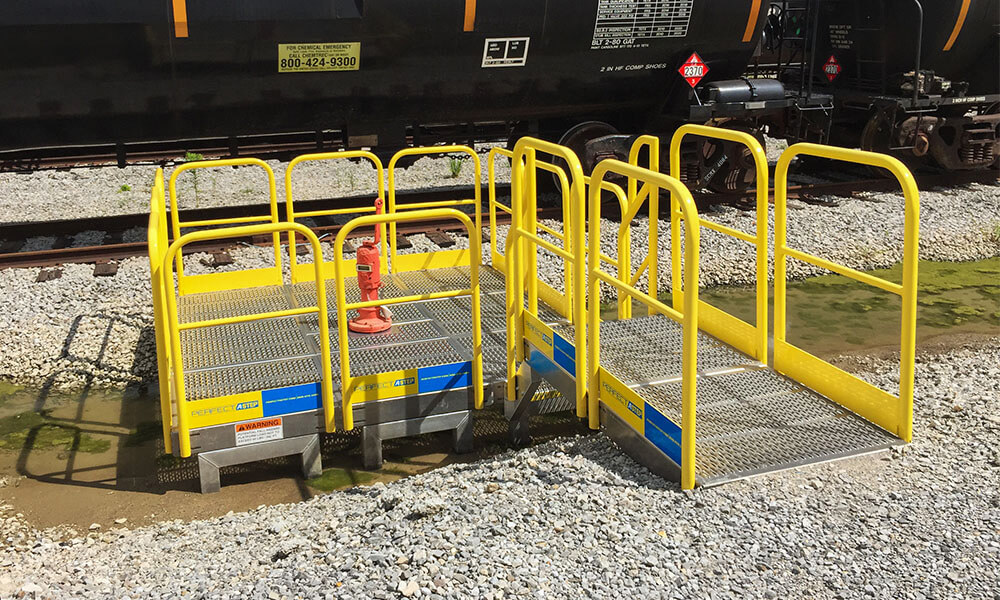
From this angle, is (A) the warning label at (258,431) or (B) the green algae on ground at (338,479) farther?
(B) the green algae on ground at (338,479)

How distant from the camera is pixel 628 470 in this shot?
5293mm

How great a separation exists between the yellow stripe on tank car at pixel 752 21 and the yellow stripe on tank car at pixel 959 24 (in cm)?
318

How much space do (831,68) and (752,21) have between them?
10.5 feet

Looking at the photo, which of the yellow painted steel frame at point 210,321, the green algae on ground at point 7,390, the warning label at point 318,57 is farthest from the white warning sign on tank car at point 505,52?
the green algae on ground at point 7,390

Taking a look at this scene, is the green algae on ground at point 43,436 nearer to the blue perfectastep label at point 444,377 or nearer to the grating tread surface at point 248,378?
the grating tread surface at point 248,378

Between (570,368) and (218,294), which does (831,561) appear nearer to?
(570,368)

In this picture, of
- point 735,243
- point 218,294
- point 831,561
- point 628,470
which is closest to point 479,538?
point 628,470

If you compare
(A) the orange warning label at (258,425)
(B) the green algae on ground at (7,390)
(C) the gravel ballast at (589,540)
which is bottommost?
(B) the green algae on ground at (7,390)

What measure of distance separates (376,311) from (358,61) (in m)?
3.56

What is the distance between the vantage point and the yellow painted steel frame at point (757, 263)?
19.4 feet

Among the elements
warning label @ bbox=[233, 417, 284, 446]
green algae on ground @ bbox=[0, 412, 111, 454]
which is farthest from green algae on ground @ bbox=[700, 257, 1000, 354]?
green algae on ground @ bbox=[0, 412, 111, 454]

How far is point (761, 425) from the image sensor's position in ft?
18.1

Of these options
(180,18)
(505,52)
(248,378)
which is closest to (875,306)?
(505,52)

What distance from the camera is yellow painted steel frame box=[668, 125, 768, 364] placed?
5.90 meters
